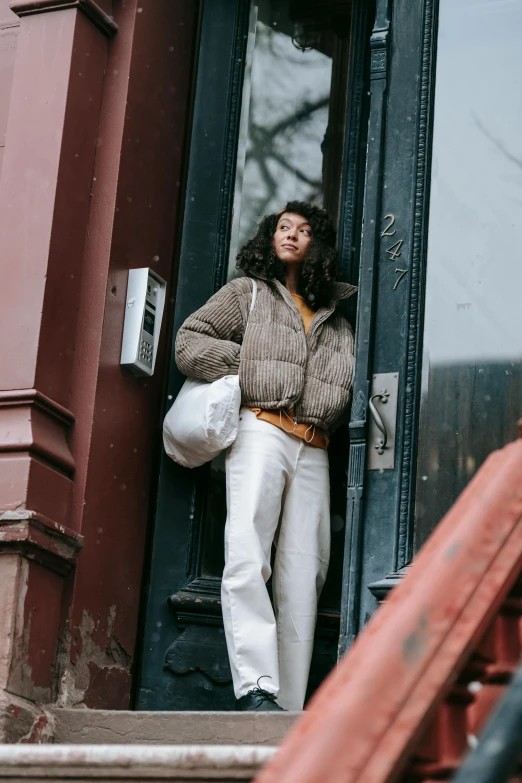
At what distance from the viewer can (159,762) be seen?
2.84 metres

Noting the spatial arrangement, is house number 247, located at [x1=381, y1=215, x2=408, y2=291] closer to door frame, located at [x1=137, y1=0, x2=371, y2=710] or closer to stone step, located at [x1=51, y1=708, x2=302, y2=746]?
door frame, located at [x1=137, y1=0, x2=371, y2=710]

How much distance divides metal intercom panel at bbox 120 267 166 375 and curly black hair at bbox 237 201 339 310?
393 mm

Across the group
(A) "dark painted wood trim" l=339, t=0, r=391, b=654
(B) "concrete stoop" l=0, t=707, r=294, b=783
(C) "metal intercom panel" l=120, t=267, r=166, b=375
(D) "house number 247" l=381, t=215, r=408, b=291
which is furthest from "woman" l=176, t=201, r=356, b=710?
(B) "concrete stoop" l=0, t=707, r=294, b=783

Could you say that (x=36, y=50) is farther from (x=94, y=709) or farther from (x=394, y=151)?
(x=94, y=709)

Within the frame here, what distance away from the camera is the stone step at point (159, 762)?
112 inches

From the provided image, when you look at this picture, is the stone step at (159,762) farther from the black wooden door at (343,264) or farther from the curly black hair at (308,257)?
the curly black hair at (308,257)

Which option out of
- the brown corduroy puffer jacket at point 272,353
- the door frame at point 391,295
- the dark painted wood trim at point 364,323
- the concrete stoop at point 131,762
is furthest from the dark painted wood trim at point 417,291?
the concrete stoop at point 131,762

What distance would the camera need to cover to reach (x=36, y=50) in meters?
4.64

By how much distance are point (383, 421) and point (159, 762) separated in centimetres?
170

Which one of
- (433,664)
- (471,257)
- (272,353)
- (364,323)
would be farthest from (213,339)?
(433,664)

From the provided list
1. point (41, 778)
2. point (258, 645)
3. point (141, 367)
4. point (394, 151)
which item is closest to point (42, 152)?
point (141, 367)

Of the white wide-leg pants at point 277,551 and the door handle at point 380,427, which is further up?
the door handle at point 380,427

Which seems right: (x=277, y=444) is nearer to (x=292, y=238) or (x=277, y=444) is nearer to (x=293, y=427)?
(x=293, y=427)

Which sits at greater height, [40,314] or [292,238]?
[292,238]
